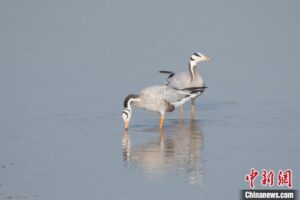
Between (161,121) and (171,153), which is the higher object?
(161,121)

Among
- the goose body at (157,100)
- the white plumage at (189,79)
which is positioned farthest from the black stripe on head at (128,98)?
the white plumage at (189,79)

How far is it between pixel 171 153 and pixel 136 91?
5.89m

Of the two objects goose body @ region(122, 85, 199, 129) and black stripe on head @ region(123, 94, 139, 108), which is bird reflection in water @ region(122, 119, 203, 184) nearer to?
goose body @ region(122, 85, 199, 129)

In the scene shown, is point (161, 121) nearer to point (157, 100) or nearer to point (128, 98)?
point (157, 100)

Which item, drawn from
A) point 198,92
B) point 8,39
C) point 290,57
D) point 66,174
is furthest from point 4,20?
point 66,174

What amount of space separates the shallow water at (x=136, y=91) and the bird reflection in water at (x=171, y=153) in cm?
2

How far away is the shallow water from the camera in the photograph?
13.3 metres

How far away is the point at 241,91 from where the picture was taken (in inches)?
816

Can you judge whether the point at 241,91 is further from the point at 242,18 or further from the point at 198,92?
the point at 242,18

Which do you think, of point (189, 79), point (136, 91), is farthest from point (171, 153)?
point (136, 91)

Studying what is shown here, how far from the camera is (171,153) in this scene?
49.1 feet

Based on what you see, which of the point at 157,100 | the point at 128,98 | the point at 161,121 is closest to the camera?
the point at 128,98

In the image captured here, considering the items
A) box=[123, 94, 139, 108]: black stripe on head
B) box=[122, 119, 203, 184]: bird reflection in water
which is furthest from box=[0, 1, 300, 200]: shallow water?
box=[123, 94, 139, 108]: black stripe on head

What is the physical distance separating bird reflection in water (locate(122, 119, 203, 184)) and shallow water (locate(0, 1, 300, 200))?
24 millimetres
